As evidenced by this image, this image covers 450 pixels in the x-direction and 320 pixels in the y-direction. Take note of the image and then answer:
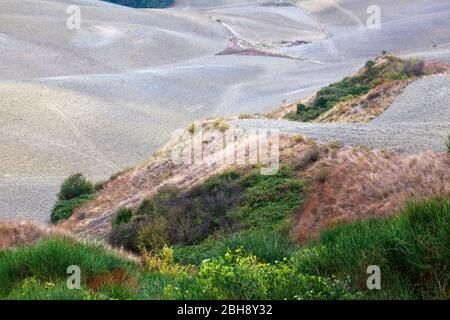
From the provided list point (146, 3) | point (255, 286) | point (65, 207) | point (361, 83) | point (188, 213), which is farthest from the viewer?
point (146, 3)

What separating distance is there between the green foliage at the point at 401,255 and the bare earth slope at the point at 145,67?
8988 mm

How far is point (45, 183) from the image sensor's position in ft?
124

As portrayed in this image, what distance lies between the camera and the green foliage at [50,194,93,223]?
89.1ft

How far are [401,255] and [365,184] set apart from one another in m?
7.11

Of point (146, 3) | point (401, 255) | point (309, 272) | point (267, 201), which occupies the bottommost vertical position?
point (267, 201)

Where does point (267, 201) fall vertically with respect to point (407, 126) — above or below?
below

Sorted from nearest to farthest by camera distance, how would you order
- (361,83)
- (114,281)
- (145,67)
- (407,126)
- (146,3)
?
(114,281) < (407,126) < (361,83) < (145,67) < (146,3)

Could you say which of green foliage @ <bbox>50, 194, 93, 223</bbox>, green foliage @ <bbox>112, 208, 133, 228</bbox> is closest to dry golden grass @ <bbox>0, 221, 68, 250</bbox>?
green foliage @ <bbox>112, 208, 133, 228</bbox>

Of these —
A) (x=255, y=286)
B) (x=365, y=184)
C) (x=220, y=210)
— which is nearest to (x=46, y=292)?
(x=255, y=286)

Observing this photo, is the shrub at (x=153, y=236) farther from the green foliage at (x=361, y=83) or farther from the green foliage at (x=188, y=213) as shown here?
the green foliage at (x=361, y=83)

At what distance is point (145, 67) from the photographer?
8288cm

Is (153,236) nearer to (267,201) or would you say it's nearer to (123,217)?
(267,201)

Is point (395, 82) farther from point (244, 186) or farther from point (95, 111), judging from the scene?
point (95, 111)

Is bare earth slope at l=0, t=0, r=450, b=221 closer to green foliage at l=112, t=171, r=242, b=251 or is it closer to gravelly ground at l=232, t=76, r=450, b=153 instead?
gravelly ground at l=232, t=76, r=450, b=153
